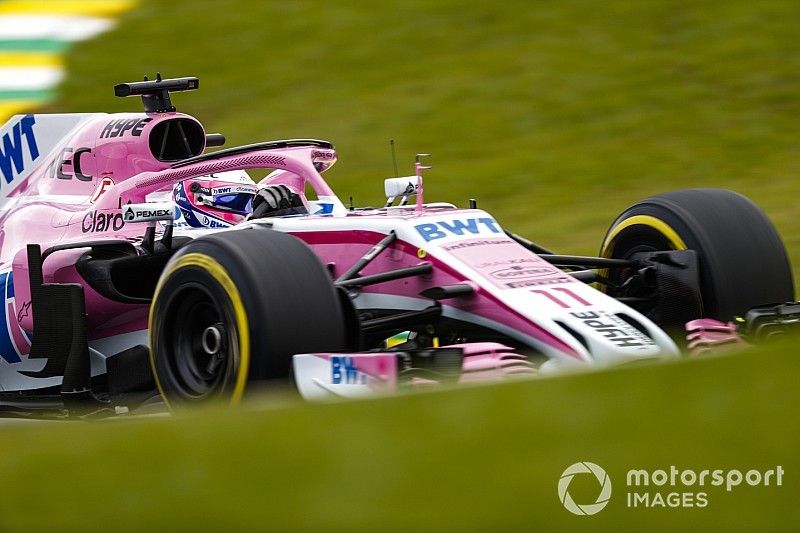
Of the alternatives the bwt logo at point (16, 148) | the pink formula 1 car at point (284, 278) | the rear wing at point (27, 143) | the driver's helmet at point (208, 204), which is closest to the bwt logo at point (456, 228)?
the pink formula 1 car at point (284, 278)

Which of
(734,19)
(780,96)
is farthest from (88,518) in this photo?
(734,19)

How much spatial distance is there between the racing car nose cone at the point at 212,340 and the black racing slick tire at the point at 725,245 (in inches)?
101

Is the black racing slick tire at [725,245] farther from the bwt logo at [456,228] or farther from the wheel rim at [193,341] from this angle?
the wheel rim at [193,341]

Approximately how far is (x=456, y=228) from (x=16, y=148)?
3.59m

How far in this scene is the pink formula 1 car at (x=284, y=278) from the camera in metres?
5.69

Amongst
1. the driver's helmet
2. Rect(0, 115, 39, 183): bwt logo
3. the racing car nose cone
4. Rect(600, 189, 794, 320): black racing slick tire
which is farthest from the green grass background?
Rect(0, 115, 39, 183): bwt logo

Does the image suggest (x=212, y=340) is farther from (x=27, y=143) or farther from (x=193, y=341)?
(x=27, y=143)

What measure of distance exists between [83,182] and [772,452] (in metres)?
5.39

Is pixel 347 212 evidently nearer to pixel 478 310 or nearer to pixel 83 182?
pixel 478 310

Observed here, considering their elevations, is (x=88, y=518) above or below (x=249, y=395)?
below

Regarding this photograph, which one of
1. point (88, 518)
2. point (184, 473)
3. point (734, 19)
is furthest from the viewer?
point (734, 19)

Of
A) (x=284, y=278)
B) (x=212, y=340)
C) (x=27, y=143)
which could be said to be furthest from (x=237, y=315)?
(x=27, y=143)

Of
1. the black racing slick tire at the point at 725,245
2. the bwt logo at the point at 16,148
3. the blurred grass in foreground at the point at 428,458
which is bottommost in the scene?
the blurred grass in foreground at the point at 428,458

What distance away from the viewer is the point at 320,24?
18188 millimetres
